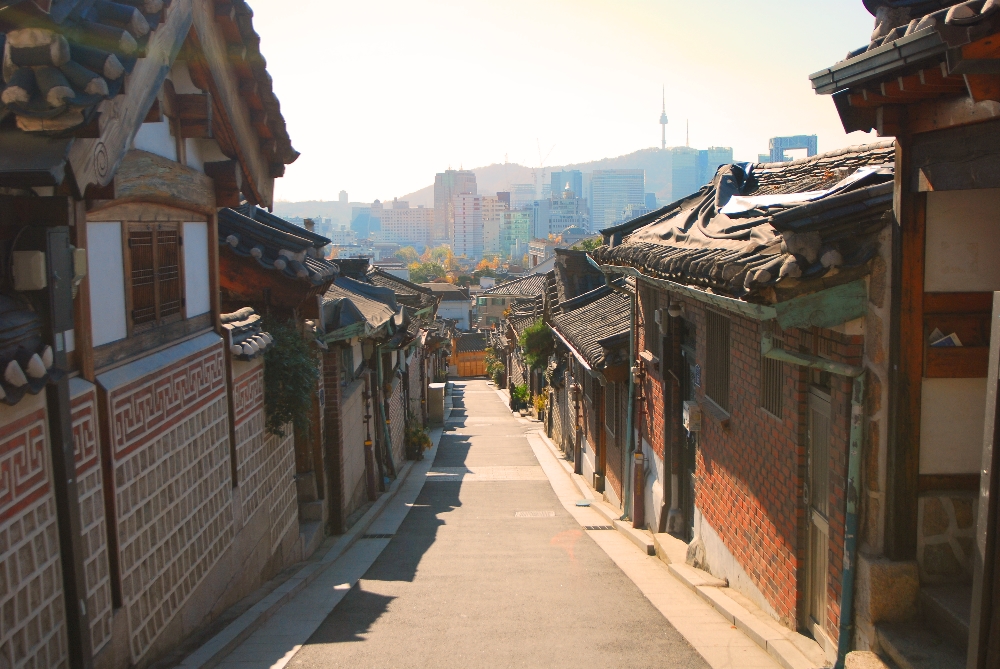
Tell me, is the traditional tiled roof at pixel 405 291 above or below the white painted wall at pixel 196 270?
below

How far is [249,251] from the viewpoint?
1043 centimetres

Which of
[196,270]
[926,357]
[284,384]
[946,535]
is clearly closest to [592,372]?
[284,384]

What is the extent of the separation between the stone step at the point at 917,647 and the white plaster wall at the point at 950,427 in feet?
3.32

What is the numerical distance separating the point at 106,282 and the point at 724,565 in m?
6.96

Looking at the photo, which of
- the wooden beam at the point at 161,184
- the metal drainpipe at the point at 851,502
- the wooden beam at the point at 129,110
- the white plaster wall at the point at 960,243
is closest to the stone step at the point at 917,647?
the metal drainpipe at the point at 851,502

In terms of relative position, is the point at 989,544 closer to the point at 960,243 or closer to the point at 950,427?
the point at 950,427

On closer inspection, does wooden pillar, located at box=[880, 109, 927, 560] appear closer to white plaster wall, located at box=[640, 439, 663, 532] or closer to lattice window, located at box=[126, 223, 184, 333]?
lattice window, located at box=[126, 223, 184, 333]

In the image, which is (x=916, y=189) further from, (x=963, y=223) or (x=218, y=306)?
(x=218, y=306)

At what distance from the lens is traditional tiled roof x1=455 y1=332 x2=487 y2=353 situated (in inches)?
2556

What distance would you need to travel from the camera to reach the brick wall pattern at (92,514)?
5.48m

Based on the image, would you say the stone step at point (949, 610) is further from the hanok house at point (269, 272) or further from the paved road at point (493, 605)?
the hanok house at point (269, 272)

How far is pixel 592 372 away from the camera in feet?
51.4

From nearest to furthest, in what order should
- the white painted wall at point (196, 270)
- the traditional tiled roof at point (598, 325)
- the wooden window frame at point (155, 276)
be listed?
the wooden window frame at point (155, 276) → the white painted wall at point (196, 270) → the traditional tiled roof at point (598, 325)

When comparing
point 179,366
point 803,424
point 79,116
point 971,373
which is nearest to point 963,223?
point 971,373
